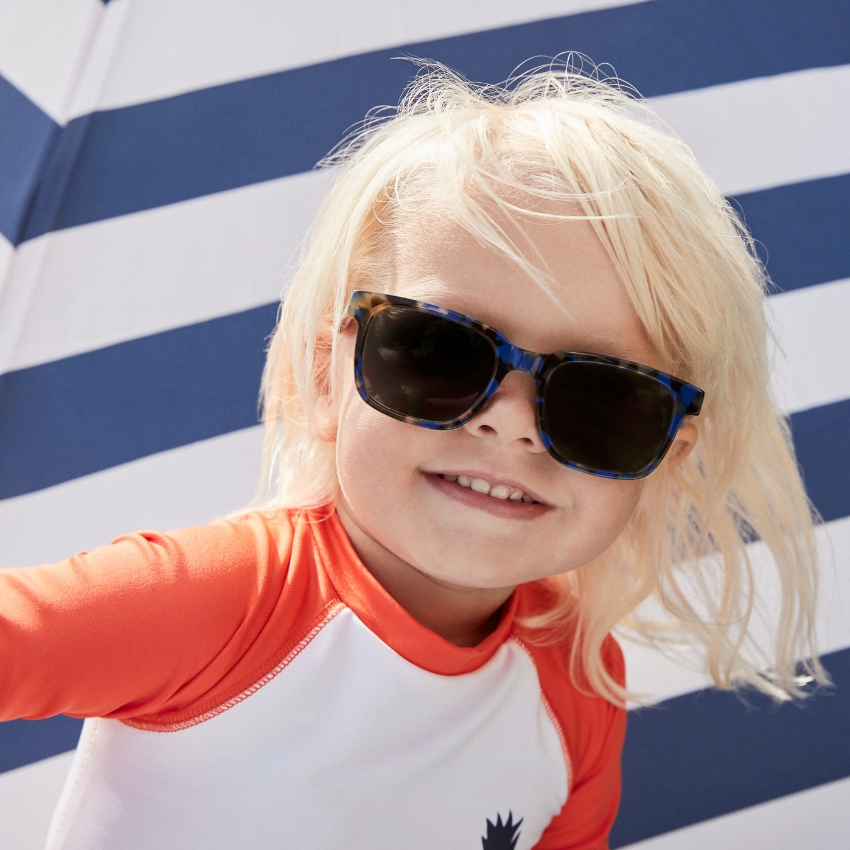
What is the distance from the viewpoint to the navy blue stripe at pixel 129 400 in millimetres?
1837

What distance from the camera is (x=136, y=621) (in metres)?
1.16

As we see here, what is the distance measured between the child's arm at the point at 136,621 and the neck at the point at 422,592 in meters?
0.14

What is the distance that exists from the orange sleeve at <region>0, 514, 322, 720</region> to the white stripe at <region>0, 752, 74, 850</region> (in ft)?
2.21

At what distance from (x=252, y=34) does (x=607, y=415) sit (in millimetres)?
1247

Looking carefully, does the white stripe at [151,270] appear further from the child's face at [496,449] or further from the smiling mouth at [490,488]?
the smiling mouth at [490,488]

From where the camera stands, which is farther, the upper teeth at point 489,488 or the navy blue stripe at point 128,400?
the navy blue stripe at point 128,400

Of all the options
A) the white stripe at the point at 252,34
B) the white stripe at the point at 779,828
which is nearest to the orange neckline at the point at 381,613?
Answer: the white stripe at the point at 779,828

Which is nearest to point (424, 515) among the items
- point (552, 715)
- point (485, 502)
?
point (485, 502)

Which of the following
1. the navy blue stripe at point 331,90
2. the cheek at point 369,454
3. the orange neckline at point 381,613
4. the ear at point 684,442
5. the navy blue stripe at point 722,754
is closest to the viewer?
the cheek at point 369,454

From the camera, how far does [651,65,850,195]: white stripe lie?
208cm

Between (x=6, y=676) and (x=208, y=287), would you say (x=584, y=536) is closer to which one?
(x=6, y=676)

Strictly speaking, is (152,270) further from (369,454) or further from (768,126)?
(768,126)

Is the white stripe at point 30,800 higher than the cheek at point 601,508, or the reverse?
the cheek at point 601,508

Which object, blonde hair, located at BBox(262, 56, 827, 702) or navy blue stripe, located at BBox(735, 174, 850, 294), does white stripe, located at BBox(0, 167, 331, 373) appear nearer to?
blonde hair, located at BBox(262, 56, 827, 702)
